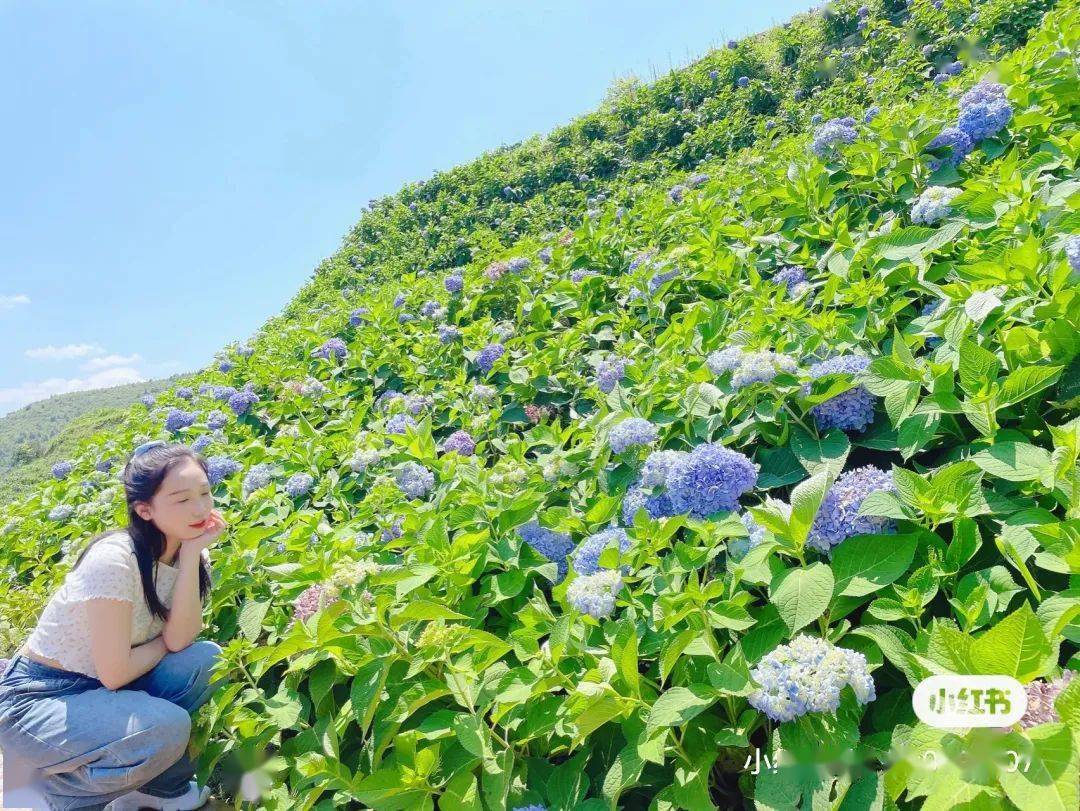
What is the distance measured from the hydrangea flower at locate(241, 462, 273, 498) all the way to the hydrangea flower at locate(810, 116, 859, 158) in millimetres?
3309

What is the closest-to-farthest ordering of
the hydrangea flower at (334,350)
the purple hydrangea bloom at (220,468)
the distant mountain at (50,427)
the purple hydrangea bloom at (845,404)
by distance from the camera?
1. the purple hydrangea bloom at (845,404)
2. the purple hydrangea bloom at (220,468)
3. the hydrangea flower at (334,350)
4. the distant mountain at (50,427)

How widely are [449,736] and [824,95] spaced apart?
→ 7.40m

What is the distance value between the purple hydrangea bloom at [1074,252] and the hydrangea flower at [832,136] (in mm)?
1859

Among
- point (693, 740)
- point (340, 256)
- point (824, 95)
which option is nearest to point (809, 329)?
point (693, 740)

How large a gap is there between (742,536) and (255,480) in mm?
2632

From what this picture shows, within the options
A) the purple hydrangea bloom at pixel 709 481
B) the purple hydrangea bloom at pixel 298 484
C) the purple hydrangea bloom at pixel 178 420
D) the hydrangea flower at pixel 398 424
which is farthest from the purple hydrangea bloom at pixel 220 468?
the purple hydrangea bloom at pixel 709 481

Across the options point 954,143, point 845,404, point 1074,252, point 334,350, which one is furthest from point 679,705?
point 334,350

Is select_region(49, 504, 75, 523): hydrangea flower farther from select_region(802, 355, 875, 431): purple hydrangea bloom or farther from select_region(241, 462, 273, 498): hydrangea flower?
select_region(802, 355, 875, 431): purple hydrangea bloom

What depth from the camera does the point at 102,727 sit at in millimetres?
2146

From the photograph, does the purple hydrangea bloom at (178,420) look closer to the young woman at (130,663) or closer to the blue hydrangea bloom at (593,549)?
the young woman at (130,663)

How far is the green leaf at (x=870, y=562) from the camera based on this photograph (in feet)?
4.03

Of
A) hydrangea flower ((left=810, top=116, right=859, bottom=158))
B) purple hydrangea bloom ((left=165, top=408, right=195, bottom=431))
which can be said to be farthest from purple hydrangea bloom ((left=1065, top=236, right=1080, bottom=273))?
purple hydrangea bloom ((left=165, top=408, right=195, bottom=431))

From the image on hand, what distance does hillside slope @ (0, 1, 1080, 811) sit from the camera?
3.72ft

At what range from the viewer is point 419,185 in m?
11.5
